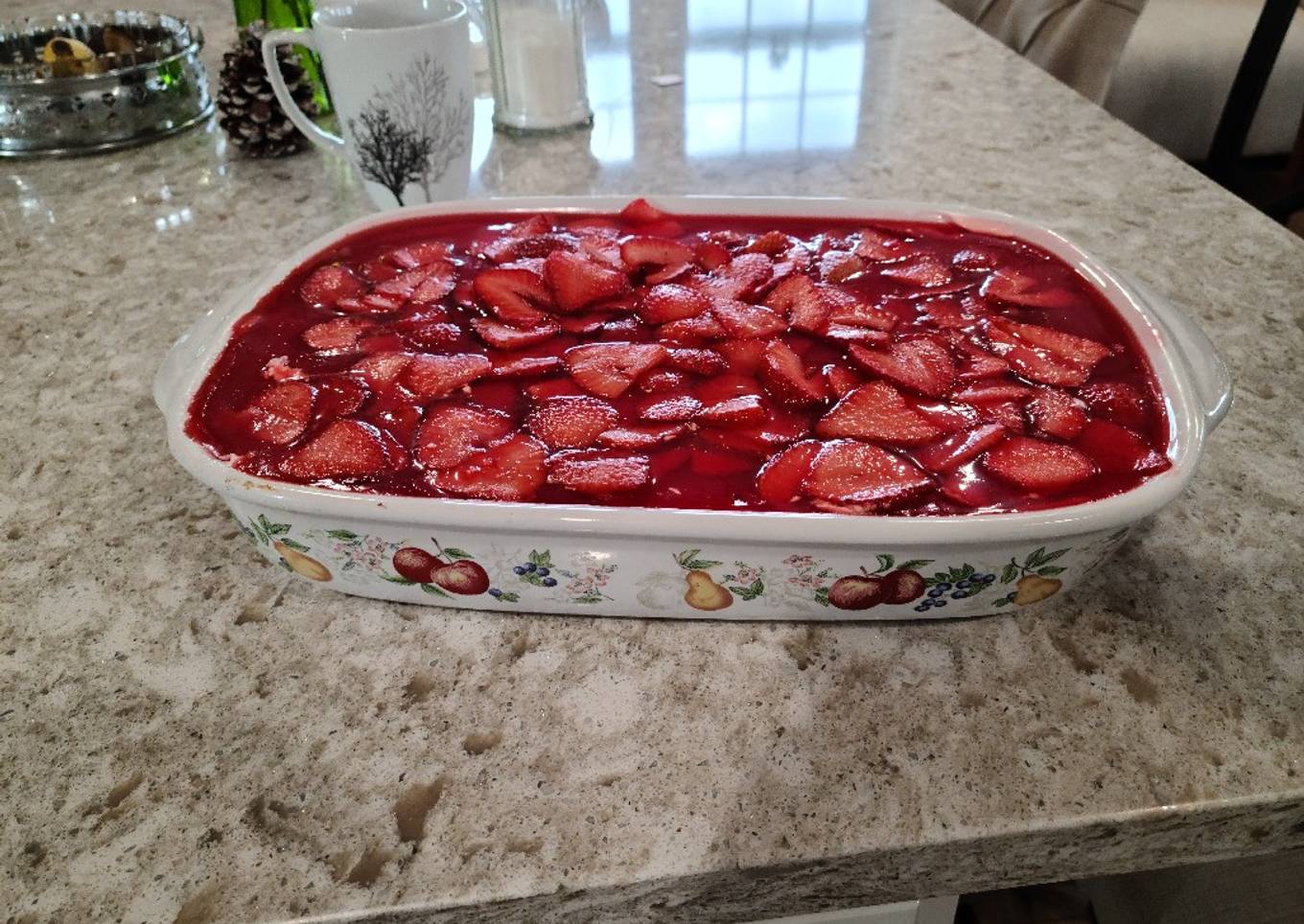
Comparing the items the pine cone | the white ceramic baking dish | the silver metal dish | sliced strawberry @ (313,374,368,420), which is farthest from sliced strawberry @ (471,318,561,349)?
the silver metal dish

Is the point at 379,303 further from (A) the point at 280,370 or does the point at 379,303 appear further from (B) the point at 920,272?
(B) the point at 920,272

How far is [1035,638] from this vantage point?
0.64 m

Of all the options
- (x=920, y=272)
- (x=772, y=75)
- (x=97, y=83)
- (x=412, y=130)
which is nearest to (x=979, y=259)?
(x=920, y=272)

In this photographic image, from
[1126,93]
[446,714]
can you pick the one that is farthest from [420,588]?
[1126,93]

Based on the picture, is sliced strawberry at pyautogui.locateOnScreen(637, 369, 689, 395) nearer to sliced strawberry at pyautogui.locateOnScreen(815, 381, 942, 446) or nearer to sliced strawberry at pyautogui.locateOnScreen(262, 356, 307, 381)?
sliced strawberry at pyautogui.locateOnScreen(815, 381, 942, 446)

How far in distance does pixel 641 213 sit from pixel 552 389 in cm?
28

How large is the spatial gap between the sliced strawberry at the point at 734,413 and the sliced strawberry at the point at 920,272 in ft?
0.80

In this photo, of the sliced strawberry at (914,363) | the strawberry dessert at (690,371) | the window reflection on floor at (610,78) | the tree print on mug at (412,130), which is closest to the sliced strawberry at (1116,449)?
the strawberry dessert at (690,371)

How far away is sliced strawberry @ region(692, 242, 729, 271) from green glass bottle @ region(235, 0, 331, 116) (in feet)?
2.63

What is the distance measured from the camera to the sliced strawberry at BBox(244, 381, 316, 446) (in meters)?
0.69

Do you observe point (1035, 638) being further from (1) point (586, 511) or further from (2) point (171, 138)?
(2) point (171, 138)

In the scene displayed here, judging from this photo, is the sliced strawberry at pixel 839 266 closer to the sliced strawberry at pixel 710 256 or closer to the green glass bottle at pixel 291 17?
the sliced strawberry at pixel 710 256

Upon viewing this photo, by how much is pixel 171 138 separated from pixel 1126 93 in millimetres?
2471

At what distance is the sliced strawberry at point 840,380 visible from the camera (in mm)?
723
